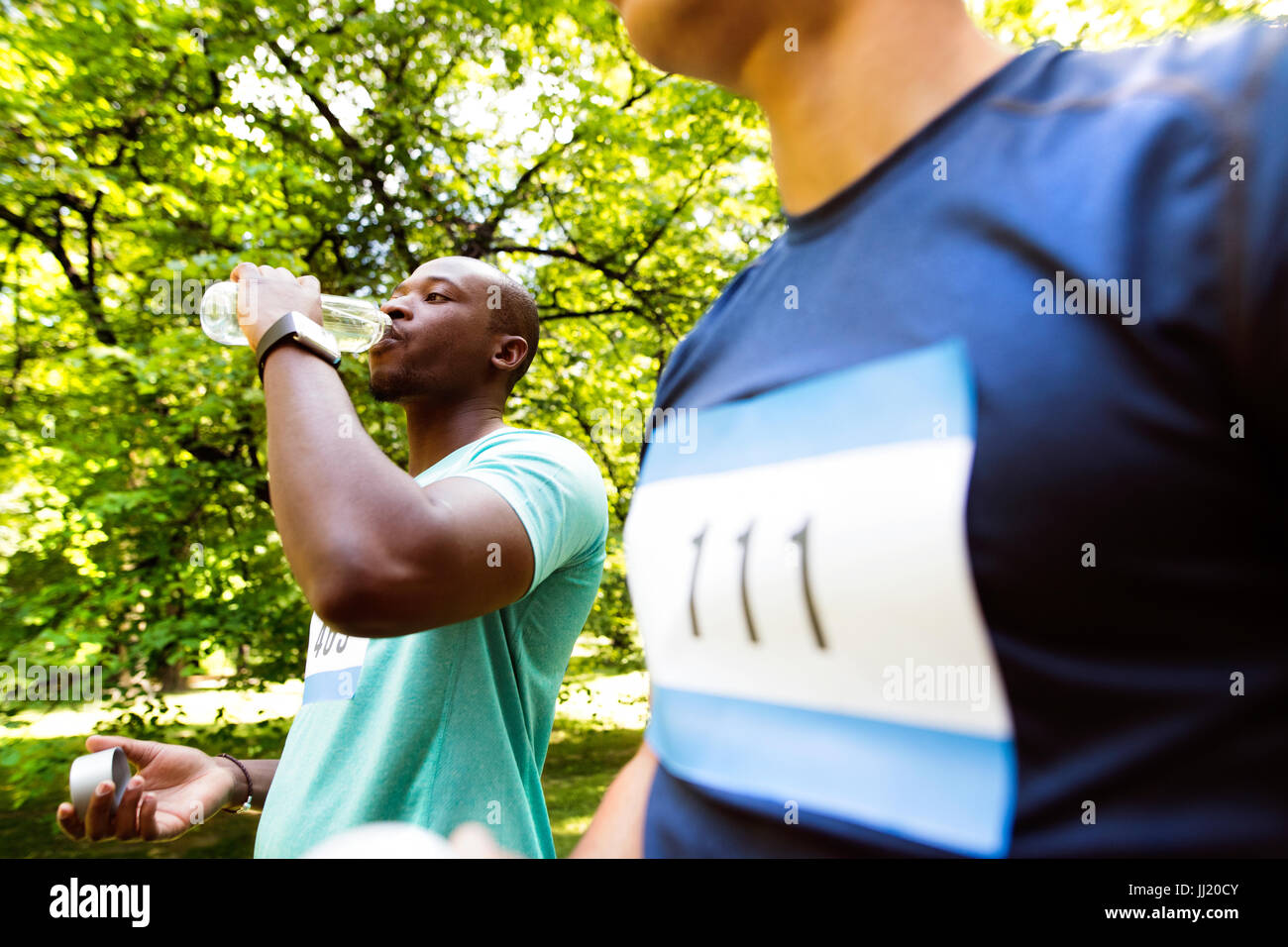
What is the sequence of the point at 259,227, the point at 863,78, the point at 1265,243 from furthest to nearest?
the point at 259,227, the point at 863,78, the point at 1265,243

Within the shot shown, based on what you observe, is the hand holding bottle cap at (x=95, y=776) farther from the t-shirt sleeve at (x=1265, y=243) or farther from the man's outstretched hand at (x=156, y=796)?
the t-shirt sleeve at (x=1265, y=243)

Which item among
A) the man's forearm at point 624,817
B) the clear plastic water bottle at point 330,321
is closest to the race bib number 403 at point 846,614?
the man's forearm at point 624,817

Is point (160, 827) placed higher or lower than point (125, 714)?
higher

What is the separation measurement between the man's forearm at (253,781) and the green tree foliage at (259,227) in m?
3.05

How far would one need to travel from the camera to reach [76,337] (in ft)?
18.6

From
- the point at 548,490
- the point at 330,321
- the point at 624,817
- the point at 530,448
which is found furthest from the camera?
the point at 330,321

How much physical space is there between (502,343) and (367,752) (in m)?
1.22

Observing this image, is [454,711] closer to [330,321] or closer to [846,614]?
[846,614]

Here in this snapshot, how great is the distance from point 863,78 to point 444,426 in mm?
1603

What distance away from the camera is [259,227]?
5.35m

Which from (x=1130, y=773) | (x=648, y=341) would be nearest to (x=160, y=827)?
(x=1130, y=773)

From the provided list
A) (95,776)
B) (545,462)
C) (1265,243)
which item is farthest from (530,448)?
(1265,243)
